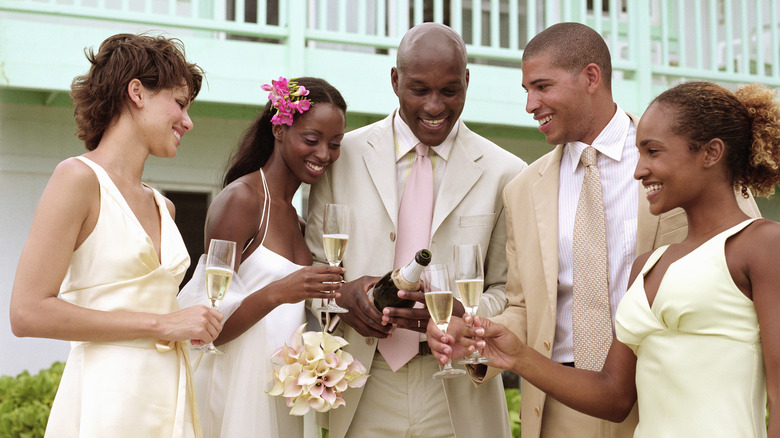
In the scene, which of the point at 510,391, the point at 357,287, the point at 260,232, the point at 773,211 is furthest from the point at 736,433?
the point at 773,211

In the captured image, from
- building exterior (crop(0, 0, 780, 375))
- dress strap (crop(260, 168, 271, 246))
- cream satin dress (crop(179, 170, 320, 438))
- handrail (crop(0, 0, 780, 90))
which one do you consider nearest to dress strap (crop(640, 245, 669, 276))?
cream satin dress (crop(179, 170, 320, 438))

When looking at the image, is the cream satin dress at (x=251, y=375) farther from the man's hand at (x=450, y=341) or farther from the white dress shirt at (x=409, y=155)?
the man's hand at (x=450, y=341)

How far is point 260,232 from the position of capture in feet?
12.3

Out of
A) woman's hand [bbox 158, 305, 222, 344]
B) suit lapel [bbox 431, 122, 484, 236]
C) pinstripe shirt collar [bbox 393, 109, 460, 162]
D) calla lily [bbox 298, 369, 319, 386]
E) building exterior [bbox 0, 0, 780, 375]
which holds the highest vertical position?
building exterior [bbox 0, 0, 780, 375]

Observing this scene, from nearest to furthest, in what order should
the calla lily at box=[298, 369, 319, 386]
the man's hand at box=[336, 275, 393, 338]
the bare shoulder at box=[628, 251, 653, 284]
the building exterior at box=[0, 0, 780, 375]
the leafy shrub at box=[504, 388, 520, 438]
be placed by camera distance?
the bare shoulder at box=[628, 251, 653, 284] < the calla lily at box=[298, 369, 319, 386] < the man's hand at box=[336, 275, 393, 338] < the leafy shrub at box=[504, 388, 520, 438] < the building exterior at box=[0, 0, 780, 375]

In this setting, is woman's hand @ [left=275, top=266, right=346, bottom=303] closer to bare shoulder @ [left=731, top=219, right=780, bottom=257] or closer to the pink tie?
the pink tie

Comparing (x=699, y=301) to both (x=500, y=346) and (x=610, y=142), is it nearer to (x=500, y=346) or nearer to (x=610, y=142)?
(x=500, y=346)

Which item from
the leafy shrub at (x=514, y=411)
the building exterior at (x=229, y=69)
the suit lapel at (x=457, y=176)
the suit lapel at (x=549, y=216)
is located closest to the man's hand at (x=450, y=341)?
the suit lapel at (x=549, y=216)

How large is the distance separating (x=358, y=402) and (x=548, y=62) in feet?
5.47

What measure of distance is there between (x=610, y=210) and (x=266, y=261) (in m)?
1.43

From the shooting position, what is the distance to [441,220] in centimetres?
383

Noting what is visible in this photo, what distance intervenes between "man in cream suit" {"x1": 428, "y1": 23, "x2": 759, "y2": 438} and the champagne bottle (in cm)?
32

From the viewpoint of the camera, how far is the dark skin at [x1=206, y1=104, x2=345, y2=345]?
348 cm

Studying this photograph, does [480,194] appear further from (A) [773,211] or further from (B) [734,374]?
(A) [773,211]
